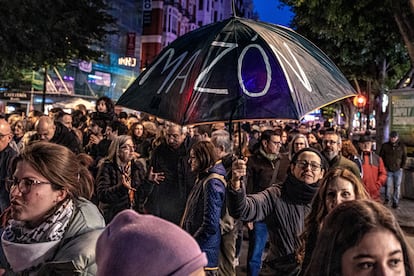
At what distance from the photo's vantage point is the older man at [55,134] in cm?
659

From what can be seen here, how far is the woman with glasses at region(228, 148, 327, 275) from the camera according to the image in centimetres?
402

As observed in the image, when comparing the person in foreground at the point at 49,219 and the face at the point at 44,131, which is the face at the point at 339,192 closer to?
the person in foreground at the point at 49,219

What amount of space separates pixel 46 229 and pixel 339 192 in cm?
196

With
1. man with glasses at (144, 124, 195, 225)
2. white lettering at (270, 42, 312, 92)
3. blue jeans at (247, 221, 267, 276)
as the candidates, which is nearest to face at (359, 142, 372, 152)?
blue jeans at (247, 221, 267, 276)

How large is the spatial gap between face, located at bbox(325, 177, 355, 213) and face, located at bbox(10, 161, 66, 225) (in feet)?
5.97

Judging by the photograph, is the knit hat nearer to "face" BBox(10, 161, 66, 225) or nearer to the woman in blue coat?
"face" BBox(10, 161, 66, 225)

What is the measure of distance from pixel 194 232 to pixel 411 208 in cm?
936

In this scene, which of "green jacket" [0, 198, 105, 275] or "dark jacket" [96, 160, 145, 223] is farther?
"dark jacket" [96, 160, 145, 223]

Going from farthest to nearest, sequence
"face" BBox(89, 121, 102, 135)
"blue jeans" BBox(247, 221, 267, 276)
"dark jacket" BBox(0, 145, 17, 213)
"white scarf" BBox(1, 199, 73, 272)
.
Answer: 1. "face" BBox(89, 121, 102, 135)
2. "blue jeans" BBox(247, 221, 267, 276)
3. "dark jacket" BBox(0, 145, 17, 213)
4. "white scarf" BBox(1, 199, 73, 272)

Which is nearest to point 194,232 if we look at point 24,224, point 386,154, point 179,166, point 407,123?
point 179,166

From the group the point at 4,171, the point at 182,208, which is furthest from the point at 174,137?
the point at 4,171

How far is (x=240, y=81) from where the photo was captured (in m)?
2.91

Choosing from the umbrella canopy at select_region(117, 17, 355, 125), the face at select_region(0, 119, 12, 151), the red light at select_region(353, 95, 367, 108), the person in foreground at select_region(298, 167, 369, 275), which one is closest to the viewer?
the umbrella canopy at select_region(117, 17, 355, 125)

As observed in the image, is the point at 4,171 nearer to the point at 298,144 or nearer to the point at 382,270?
the point at 298,144
